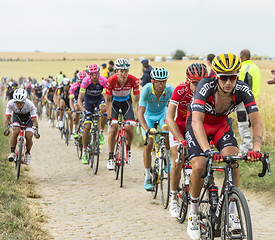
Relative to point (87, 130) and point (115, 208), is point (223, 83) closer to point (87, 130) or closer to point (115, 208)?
point (115, 208)

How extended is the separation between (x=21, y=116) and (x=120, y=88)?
7.87ft

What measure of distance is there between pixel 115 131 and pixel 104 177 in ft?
3.97

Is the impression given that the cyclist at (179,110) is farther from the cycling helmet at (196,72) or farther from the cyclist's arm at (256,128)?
the cyclist's arm at (256,128)

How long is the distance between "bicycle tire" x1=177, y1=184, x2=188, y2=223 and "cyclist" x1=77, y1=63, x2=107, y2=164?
16.0 ft

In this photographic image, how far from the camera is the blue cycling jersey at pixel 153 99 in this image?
8.16 metres

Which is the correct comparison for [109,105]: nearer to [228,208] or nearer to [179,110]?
[179,110]

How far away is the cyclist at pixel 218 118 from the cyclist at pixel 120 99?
4.10 meters

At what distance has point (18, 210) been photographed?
7.04m

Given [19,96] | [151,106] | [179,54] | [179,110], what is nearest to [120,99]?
[151,106]

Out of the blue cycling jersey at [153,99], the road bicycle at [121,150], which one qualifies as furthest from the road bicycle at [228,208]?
the road bicycle at [121,150]

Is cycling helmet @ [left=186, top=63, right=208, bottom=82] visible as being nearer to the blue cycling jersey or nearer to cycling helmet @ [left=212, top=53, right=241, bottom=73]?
cycling helmet @ [left=212, top=53, right=241, bottom=73]

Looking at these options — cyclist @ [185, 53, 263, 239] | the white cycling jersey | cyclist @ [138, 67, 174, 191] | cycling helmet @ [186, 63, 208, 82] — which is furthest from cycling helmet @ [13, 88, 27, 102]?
cyclist @ [185, 53, 263, 239]

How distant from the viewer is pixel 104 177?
1049cm

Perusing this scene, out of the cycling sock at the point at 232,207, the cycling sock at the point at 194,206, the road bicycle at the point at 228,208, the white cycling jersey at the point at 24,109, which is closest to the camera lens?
the road bicycle at the point at 228,208
